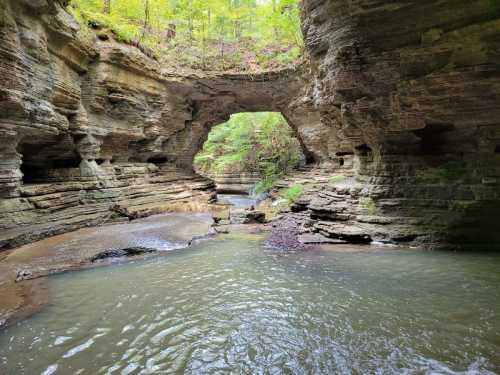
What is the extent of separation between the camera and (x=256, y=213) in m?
12.6

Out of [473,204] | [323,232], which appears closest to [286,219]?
[323,232]

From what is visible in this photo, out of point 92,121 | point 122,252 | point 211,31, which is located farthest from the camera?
point 211,31

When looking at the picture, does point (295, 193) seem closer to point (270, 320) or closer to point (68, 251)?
point (68, 251)

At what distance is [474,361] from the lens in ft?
11.3

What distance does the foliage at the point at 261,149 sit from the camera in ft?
72.8

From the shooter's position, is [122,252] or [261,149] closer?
[122,252]

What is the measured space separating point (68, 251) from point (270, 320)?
19.6 ft

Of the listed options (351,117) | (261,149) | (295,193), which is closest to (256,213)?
(295,193)

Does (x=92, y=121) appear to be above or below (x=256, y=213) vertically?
above

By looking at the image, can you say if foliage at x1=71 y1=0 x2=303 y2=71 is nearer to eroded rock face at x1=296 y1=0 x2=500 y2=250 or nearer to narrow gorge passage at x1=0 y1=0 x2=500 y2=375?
narrow gorge passage at x1=0 y1=0 x2=500 y2=375

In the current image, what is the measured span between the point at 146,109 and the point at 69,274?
1066 cm

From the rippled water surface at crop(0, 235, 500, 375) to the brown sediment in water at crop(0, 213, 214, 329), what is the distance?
450 mm

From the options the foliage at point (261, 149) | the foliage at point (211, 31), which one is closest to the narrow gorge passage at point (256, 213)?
the foliage at point (211, 31)

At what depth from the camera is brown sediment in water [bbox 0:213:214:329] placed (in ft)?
17.4
